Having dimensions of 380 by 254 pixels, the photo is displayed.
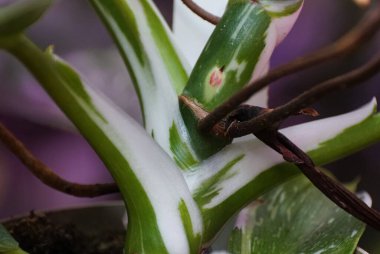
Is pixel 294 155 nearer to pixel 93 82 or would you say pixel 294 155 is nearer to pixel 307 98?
pixel 307 98

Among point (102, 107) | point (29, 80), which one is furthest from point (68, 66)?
point (29, 80)

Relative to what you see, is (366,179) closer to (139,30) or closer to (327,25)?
(327,25)

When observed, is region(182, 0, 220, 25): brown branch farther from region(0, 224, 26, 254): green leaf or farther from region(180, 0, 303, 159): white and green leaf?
region(0, 224, 26, 254): green leaf

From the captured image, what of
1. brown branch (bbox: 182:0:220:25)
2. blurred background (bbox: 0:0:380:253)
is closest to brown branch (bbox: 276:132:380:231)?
brown branch (bbox: 182:0:220:25)

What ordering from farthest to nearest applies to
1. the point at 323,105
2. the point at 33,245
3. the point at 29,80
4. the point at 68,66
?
1. the point at 323,105
2. the point at 29,80
3. the point at 33,245
4. the point at 68,66

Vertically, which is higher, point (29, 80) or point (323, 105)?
point (29, 80)
